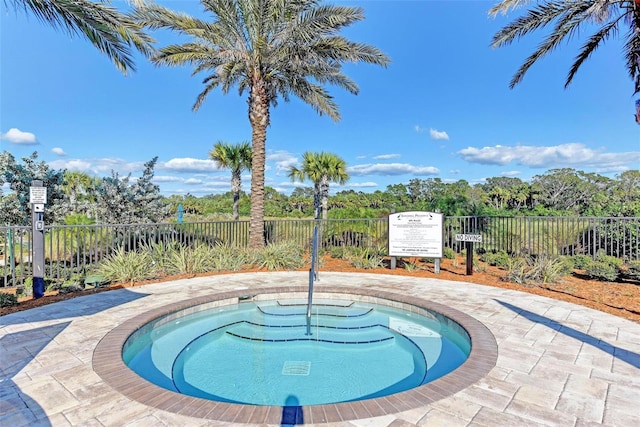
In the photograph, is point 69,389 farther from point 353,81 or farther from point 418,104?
point 418,104

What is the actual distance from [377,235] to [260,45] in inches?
249

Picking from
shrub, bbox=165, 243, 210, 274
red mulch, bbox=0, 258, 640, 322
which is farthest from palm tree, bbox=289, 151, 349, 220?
shrub, bbox=165, 243, 210, 274

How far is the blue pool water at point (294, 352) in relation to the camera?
123 inches

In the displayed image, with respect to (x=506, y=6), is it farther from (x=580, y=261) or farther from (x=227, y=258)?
Answer: (x=227, y=258)

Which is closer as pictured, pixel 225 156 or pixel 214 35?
pixel 214 35

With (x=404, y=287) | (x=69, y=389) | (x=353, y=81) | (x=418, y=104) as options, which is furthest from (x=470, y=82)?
(x=69, y=389)

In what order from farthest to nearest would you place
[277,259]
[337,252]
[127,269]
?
[337,252], [277,259], [127,269]

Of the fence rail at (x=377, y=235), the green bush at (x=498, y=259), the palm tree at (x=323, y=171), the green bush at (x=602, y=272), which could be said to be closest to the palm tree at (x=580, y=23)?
the fence rail at (x=377, y=235)

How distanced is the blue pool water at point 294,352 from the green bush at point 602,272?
4.73 metres

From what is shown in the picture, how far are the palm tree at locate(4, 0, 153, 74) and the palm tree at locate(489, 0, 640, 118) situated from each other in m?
7.31

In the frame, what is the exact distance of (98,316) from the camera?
4488mm

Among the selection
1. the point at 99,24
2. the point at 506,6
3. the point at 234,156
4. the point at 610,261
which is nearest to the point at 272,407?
the point at 99,24

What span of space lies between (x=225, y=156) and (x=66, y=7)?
1356cm

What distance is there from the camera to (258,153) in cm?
948
